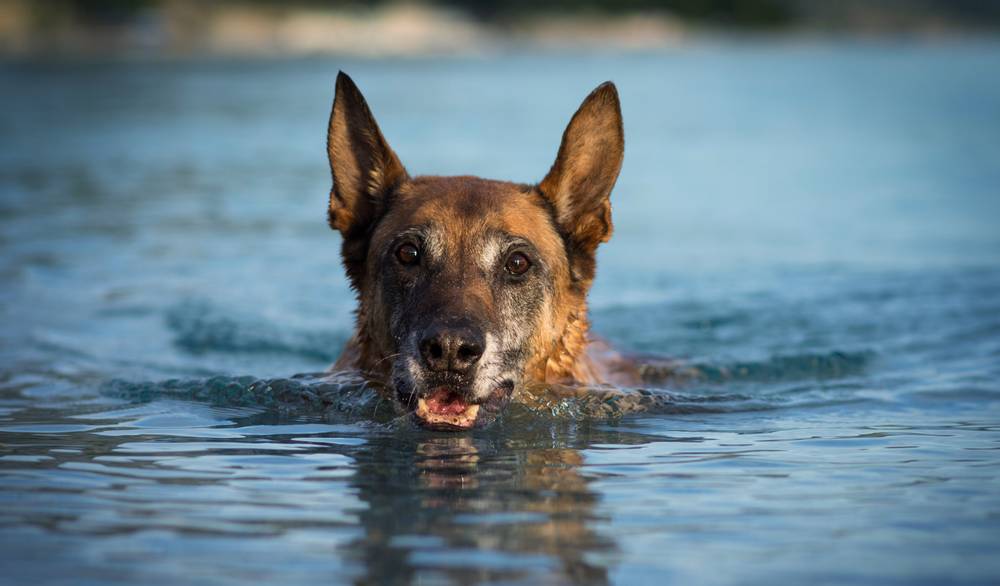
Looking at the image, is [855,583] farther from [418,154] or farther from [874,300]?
[418,154]

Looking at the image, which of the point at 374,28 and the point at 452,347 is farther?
the point at 374,28

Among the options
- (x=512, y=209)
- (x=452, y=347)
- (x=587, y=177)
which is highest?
(x=587, y=177)

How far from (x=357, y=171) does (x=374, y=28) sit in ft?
418

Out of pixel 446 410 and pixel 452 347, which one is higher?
pixel 452 347

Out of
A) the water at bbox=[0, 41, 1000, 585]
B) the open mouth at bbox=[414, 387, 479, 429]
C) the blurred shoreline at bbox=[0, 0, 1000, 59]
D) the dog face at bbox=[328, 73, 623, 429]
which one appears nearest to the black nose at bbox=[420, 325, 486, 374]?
the dog face at bbox=[328, 73, 623, 429]

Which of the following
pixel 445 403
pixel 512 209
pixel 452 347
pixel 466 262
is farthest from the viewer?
pixel 512 209

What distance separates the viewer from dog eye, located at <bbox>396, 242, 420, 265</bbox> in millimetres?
7301

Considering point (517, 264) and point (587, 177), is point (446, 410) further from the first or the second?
point (587, 177)

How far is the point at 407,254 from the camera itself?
7.32m

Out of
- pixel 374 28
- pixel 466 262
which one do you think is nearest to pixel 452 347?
pixel 466 262

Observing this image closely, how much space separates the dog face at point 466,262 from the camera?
269 inches

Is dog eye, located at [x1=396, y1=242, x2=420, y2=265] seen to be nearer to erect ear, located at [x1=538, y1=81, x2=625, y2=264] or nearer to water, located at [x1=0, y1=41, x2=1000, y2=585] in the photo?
water, located at [x1=0, y1=41, x2=1000, y2=585]

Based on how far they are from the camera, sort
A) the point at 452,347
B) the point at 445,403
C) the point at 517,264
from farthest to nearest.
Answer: the point at 517,264 < the point at 445,403 < the point at 452,347

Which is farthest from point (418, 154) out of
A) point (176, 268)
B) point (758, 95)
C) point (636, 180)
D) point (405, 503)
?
point (758, 95)
